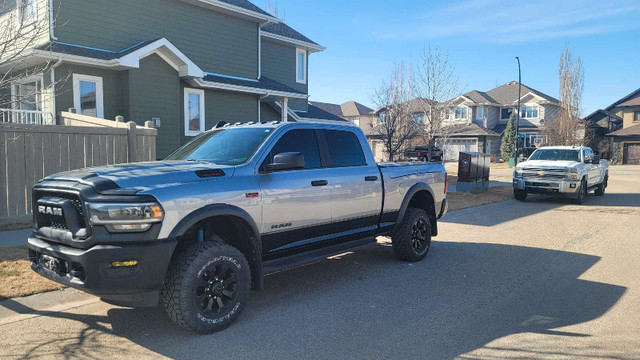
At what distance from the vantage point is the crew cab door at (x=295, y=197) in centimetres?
482

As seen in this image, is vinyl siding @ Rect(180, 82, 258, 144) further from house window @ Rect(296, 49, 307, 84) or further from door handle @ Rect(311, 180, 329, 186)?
door handle @ Rect(311, 180, 329, 186)

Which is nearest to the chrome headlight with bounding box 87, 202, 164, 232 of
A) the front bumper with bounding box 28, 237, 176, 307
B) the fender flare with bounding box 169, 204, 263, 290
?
the front bumper with bounding box 28, 237, 176, 307

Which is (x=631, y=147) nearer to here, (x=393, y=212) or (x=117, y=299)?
(x=393, y=212)

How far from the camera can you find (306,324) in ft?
14.8

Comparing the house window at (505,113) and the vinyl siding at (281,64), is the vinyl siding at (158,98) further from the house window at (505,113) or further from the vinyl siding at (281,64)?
the house window at (505,113)

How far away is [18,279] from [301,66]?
20226 millimetres

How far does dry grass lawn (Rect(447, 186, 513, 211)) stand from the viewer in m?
14.0

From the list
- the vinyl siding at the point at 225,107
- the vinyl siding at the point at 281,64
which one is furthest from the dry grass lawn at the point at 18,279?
the vinyl siding at the point at 281,64

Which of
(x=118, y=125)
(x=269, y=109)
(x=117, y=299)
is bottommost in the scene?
(x=117, y=299)

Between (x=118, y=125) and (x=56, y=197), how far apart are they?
23.5ft

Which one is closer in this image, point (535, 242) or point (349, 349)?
point (349, 349)

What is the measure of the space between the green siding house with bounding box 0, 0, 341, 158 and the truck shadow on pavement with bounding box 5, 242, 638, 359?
8843 mm

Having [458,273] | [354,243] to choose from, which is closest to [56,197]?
[354,243]

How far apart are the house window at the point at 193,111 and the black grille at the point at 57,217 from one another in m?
12.3
